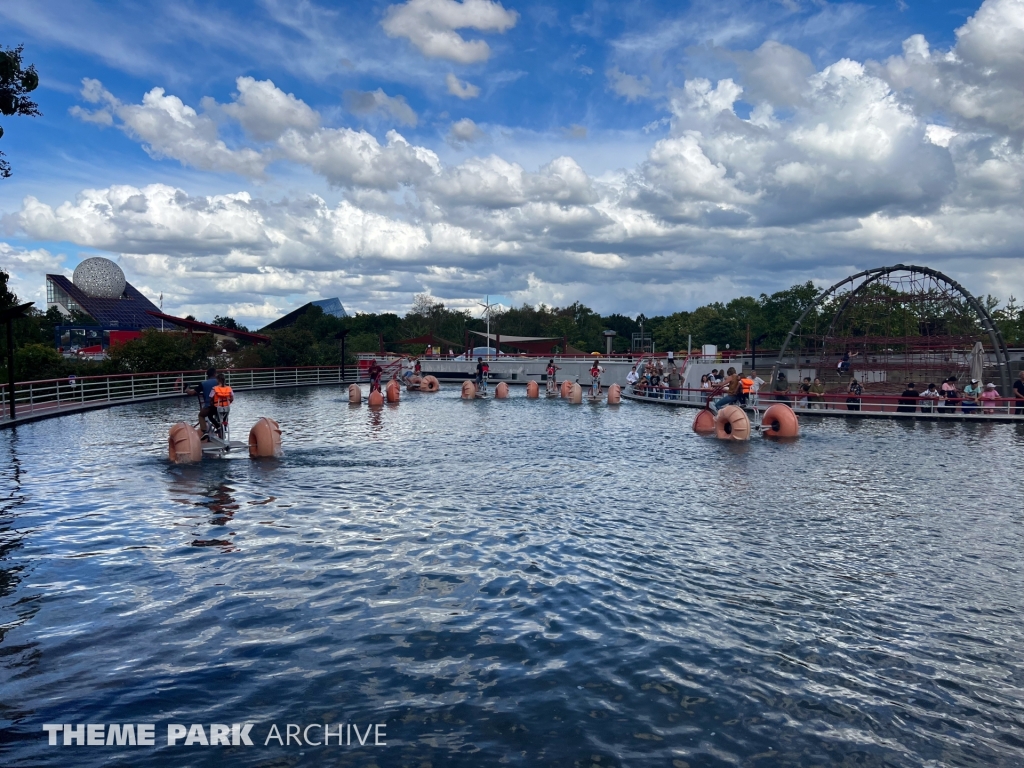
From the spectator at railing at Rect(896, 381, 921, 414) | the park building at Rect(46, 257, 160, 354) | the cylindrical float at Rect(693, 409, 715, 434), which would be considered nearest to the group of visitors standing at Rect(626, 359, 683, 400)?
the spectator at railing at Rect(896, 381, 921, 414)

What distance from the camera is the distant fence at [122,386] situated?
1044 inches

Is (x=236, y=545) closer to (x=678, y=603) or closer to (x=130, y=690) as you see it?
(x=130, y=690)

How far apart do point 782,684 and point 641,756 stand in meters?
1.52

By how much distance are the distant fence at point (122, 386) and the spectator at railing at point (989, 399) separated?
2900 centimetres

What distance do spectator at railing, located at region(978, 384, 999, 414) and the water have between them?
13.4 m

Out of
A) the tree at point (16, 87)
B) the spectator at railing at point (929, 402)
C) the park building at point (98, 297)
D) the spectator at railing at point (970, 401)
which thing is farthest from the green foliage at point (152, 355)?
the park building at point (98, 297)

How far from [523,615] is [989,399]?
25.5 metres

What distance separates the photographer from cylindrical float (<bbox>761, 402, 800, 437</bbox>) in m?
21.2

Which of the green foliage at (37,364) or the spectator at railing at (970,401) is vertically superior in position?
the green foliage at (37,364)

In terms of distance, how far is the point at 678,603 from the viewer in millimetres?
7516

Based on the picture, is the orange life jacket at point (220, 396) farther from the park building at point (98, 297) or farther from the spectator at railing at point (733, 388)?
the park building at point (98, 297)

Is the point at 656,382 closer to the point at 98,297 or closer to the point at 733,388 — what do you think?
the point at 733,388

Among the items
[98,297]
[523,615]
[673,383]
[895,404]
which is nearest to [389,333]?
[98,297]

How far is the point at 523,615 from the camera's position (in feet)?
23.7
